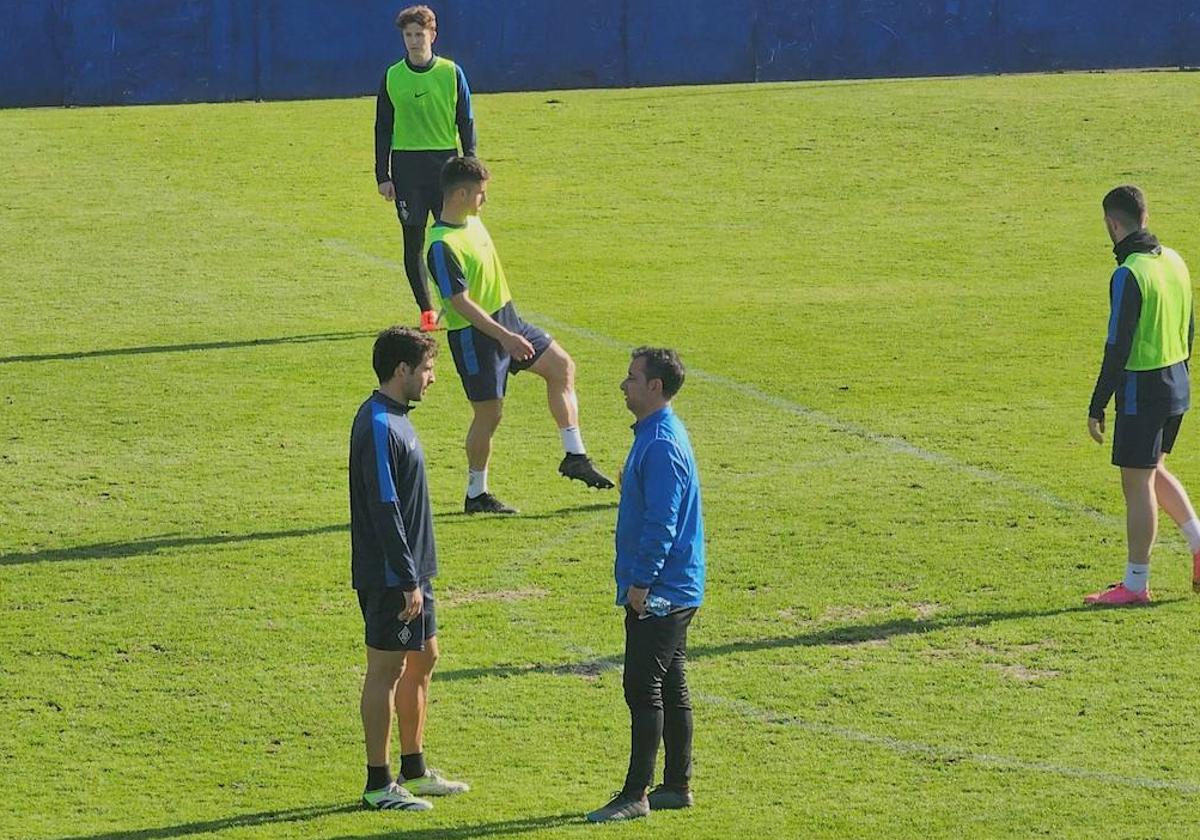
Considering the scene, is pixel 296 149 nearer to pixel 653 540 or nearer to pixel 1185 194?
pixel 1185 194

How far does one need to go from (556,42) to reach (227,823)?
25.6 m

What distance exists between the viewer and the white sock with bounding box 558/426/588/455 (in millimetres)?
12445

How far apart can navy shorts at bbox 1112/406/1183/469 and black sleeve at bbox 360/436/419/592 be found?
423 centimetres

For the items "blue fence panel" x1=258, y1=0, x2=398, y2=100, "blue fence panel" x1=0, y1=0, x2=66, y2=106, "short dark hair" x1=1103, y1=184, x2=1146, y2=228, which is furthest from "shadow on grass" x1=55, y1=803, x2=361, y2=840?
"blue fence panel" x1=258, y1=0, x2=398, y2=100

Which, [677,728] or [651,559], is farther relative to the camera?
[677,728]

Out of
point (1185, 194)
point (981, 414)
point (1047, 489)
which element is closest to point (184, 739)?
point (1047, 489)

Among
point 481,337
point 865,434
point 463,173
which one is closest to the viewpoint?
point 463,173

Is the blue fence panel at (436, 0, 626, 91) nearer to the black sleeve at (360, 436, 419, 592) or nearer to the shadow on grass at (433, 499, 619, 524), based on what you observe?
the shadow on grass at (433, 499, 619, 524)

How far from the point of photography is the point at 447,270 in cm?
1179

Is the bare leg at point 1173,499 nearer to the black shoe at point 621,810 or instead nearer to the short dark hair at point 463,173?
the black shoe at point 621,810

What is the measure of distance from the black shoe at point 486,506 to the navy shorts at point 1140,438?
3.80 meters

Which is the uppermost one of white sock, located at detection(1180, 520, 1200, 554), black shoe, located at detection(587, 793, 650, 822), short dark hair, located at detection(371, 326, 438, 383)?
short dark hair, located at detection(371, 326, 438, 383)

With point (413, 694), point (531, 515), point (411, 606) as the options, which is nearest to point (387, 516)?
point (411, 606)

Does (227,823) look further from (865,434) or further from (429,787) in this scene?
(865,434)
